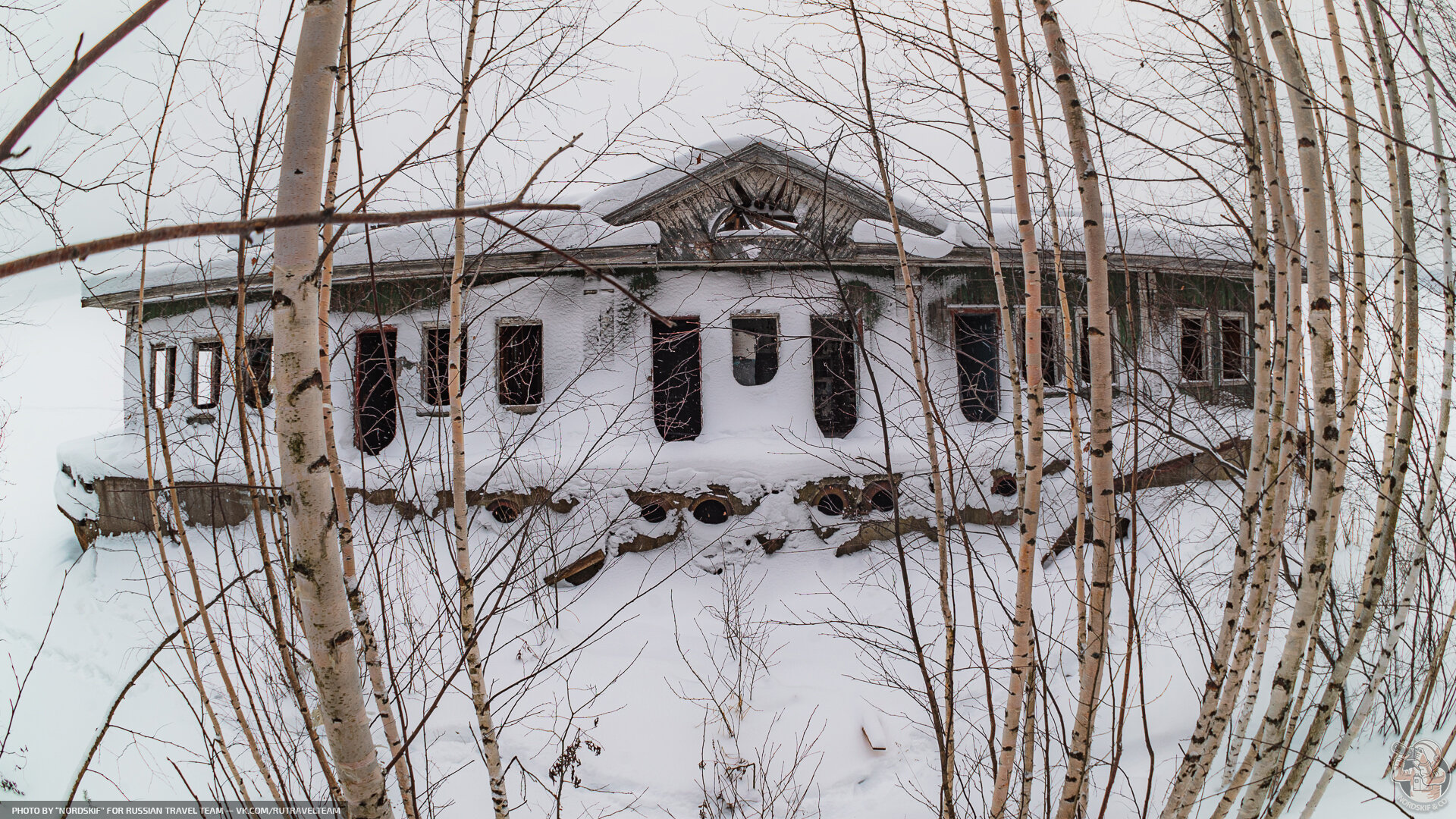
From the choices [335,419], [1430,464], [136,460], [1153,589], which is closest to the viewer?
[1430,464]

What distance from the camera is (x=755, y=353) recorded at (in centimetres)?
1020

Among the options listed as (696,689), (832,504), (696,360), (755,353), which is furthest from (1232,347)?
(696,689)

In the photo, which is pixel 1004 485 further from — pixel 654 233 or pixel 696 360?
pixel 654 233

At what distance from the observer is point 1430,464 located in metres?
3.85

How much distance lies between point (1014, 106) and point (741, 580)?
21.0 ft

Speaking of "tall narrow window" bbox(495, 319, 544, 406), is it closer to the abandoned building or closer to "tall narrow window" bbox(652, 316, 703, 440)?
the abandoned building

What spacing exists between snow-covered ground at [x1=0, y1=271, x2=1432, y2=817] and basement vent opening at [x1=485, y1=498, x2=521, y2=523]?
0.76 ft

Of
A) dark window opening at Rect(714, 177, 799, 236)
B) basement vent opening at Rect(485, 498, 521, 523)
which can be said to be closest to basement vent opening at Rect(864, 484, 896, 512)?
dark window opening at Rect(714, 177, 799, 236)

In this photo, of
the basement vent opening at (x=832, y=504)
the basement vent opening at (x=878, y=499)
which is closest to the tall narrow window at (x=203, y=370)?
the basement vent opening at (x=832, y=504)

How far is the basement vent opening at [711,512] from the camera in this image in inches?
337

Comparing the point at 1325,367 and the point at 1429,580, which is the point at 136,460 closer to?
the point at 1325,367

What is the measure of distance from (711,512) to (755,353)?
268cm

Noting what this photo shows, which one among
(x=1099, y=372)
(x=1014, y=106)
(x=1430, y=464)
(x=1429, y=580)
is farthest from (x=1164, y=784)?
(x=1014, y=106)

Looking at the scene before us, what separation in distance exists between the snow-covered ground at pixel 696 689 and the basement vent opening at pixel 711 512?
0.12 meters
